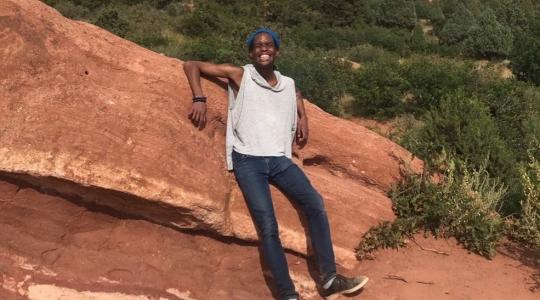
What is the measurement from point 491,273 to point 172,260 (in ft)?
7.55

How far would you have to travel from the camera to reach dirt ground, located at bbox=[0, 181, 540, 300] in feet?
11.1

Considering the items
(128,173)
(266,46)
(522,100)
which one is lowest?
(522,100)

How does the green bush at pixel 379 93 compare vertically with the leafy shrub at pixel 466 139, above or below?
below

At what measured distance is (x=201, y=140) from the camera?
12.7 feet

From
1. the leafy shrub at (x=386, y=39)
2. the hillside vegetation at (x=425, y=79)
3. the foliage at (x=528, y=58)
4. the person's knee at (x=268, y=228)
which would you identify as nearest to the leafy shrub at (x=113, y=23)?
the hillside vegetation at (x=425, y=79)

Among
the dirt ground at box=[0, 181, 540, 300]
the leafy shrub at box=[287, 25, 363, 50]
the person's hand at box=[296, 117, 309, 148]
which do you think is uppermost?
the person's hand at box=[296, 117, 309, 148]

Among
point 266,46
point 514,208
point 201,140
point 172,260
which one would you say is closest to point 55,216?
point 172,260

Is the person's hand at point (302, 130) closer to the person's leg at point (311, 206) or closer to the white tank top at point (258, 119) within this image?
the white tank top at point (258, 119)

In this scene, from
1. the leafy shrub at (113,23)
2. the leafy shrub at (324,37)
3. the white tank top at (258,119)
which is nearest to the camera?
the white tank top at (258,119)

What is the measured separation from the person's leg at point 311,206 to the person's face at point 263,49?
0.69 metres

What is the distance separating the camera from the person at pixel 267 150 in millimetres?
3500

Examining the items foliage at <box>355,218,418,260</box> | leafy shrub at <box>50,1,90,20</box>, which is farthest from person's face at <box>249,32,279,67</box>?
leafy shrub at <box>50,1,90,20</box>

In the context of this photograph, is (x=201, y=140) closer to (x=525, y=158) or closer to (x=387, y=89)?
(x=525, y=158)

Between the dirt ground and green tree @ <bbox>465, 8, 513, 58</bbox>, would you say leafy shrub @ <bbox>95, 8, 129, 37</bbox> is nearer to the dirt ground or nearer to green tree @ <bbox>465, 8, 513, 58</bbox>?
green tree @ <bbox>465, 8, 513, 58</bbox>
